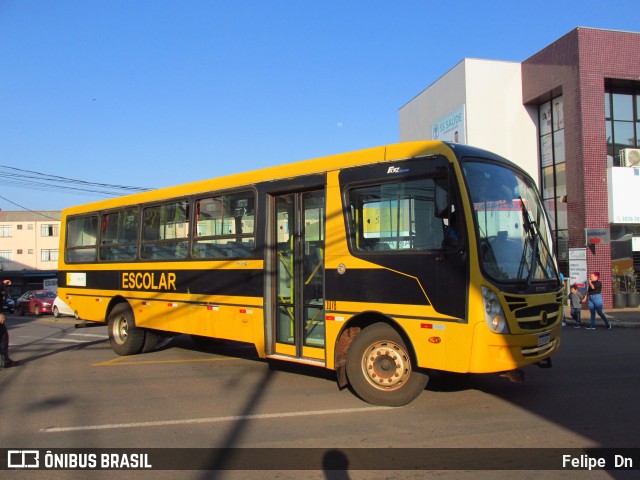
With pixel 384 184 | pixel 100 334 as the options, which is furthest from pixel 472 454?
pixel 100 334

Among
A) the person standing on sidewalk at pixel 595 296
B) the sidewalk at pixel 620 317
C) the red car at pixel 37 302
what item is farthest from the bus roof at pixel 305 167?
the red car at pixel 37 302

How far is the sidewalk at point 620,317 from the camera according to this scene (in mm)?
15648

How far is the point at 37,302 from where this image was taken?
2888 centimetres

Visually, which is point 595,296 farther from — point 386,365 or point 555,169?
point 386,365

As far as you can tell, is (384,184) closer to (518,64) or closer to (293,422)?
(293,422)

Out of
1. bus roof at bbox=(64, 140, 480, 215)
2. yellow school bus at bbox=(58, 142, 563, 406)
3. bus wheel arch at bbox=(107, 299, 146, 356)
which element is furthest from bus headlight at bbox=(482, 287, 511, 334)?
bus wheel arch at bbox=(107, 299, 146, 356)

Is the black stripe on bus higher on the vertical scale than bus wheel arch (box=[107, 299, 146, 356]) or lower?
higher

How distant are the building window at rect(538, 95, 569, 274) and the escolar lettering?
59.8 ft

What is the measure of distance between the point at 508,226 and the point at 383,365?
2.17 metres

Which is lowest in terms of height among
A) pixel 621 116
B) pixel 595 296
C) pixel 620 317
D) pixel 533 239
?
pixel 620 317

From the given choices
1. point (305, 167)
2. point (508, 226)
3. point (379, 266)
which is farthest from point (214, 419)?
point (508, 226)

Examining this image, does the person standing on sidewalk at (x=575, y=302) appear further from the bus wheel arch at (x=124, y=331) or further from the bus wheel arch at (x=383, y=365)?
the bus wheel arch at (x=124, y=331)

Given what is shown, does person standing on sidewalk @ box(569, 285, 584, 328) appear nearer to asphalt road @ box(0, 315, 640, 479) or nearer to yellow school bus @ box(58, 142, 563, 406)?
asphalt road @ box(0, 315, 640, 479)

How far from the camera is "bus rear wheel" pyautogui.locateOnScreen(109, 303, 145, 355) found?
34.1 ft
